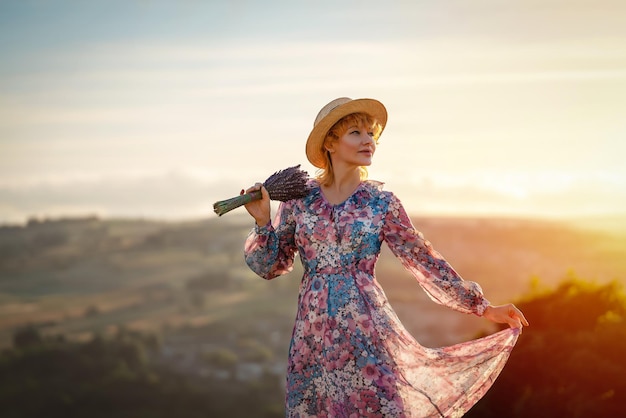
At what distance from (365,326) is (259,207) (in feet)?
2.54

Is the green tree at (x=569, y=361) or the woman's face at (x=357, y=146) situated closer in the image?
the woman's face at (x=357, y=146)

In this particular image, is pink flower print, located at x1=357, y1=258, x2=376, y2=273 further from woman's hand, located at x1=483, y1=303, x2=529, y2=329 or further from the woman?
woman's hand, located at x1=483, y1=303, x2=529, y2=329

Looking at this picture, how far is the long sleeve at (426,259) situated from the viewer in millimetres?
4820

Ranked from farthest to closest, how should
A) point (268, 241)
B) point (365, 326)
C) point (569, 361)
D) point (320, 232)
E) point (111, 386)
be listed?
point (111, 386) → point (569, 361) → point (268, 241) → point (320, 232) → point (365, 326)

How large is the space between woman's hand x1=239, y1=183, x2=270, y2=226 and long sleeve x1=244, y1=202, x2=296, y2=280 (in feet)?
0.19

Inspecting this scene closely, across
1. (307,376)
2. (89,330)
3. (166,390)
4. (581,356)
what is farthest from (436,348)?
(89,330)

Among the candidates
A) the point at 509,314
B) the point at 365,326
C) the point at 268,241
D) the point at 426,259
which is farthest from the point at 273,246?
the point at 509,314

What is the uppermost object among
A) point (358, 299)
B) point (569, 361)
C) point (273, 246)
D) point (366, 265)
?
point (273, 246)

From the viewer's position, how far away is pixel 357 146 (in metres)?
4.89

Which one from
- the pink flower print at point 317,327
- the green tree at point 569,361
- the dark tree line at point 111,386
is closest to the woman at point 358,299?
the pink flower print at point 317,327

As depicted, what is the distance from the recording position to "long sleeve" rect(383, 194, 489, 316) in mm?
4820

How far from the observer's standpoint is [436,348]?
16.3ft

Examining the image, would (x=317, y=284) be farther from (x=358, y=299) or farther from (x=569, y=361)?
(x=569, y=361)

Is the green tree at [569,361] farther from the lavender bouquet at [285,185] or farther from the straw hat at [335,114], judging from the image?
the lavender bouquet at [285,185]
